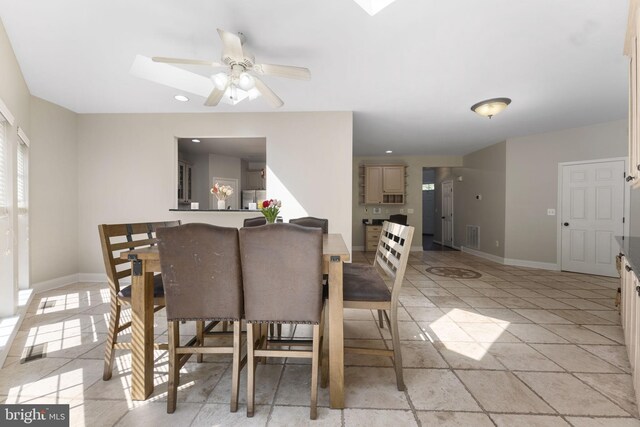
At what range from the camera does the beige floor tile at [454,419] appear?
4.30ft

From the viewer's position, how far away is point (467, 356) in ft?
6.26

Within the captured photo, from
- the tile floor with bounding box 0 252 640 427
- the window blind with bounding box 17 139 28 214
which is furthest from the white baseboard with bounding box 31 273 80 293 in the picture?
the window blind with bounding box 17 139 28 214

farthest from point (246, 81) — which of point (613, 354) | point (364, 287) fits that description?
point (613, 354)

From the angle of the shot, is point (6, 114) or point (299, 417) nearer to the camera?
point (299, 417)

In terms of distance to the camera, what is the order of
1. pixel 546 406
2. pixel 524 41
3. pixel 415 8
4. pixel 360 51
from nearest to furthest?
pixel 546 406 < pixel 415 8 < pixel 524 41 < pixel 360 51

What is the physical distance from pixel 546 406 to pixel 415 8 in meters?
2.62

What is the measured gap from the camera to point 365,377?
5.50 feet

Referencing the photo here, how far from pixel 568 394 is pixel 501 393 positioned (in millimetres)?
390

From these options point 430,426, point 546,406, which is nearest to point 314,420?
point 430,426

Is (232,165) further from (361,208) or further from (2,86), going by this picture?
(2,86)

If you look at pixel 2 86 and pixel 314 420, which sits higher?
pixel 2 86

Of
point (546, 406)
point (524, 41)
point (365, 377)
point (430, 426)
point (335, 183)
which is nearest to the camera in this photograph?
point (430, 426)

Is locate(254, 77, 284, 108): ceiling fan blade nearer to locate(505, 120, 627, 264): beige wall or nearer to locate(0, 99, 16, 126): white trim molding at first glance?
locate(0, 99, 16, 126): white trim molding

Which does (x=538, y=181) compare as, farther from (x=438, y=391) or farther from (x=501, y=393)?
(x=438, y=391)
